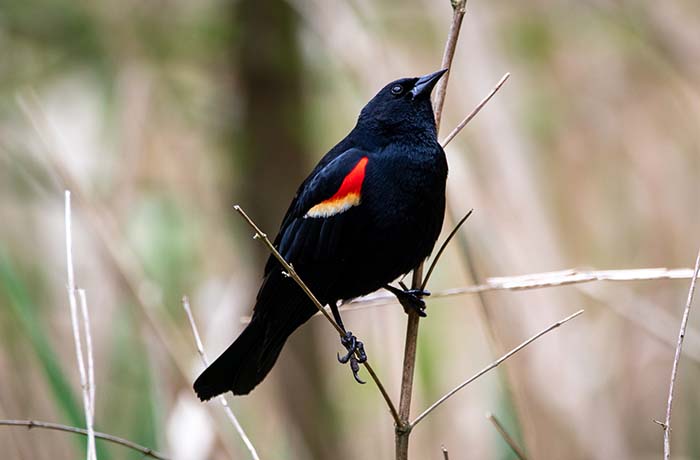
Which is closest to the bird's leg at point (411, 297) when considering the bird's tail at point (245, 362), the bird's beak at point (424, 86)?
the bird's tail at point (245, 362)

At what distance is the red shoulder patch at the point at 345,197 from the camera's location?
1.99 metres

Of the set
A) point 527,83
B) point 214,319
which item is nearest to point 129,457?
point 214,319

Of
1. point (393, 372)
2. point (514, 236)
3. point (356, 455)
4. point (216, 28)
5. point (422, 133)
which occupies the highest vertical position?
point (216, 28)

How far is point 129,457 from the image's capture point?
2.35m

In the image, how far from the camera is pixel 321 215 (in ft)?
6.56

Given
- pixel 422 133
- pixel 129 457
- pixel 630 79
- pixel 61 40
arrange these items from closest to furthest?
1. pixel 422 133
2. pixel 129 457
3. pixel 61 40
4. pixel 630 79

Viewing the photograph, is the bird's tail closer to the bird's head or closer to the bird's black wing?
the bird's black wing

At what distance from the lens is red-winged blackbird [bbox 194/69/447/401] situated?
6.44 feet

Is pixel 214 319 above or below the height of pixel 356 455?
above

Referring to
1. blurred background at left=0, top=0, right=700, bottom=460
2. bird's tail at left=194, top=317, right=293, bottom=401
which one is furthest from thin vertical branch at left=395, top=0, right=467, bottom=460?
blurred background at left=0, top=0, right=700, bottom=460

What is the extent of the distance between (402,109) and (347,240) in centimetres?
39

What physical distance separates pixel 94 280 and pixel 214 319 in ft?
1.67

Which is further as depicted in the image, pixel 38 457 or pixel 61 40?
pixel 61 40

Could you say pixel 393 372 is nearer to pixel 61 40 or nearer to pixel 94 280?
pixel 94 280
